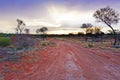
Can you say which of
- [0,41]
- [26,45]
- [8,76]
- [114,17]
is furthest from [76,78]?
[114,17]

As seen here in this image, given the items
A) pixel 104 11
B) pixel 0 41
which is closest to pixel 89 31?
pixel 104 11

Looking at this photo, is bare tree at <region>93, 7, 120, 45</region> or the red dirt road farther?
bare tree at <region>93, 7, 120, 45</region>

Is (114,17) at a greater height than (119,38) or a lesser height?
greater

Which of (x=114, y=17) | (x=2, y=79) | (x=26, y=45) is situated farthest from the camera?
(x=114, y=17)

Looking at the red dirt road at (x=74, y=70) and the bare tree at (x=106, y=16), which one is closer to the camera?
the red dirt road at (x=74, y=70)

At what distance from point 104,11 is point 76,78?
1764 inches

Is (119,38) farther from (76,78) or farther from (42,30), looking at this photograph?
(42,30)

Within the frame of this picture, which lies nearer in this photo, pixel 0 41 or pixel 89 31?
pixel 0 41

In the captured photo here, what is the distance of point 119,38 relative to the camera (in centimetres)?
5631

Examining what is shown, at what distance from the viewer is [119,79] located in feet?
38.3

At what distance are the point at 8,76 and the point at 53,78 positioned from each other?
2356mm

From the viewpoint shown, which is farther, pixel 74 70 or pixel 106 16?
pixel 106 16

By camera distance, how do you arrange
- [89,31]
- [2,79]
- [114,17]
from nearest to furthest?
[2,79] < [114,17] < [89,31]

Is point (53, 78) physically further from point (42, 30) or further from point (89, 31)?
point (42, 30)
